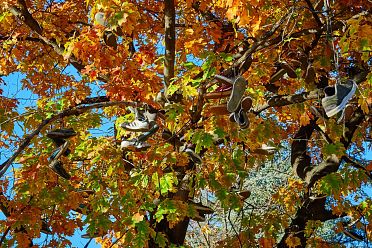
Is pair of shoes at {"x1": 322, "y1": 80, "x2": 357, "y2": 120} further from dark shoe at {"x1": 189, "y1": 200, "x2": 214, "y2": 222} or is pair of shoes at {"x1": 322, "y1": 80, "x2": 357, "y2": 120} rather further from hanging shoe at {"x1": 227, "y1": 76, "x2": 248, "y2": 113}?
dark shoe at {"x1": 189, "y1": 200, "x2": 214, "y2": 222}

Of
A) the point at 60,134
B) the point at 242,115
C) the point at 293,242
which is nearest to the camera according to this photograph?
the point at 242,115

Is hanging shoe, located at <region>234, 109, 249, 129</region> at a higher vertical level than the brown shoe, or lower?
lower

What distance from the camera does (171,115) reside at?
529 centimetres

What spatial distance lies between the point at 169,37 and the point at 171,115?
0.77 meters

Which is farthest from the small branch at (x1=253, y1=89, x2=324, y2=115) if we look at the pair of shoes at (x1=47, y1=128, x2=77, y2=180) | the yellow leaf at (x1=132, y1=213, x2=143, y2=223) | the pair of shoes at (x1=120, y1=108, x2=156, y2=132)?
the pair of shoes at (x1=47, y1=128, x2=77, y2=180)

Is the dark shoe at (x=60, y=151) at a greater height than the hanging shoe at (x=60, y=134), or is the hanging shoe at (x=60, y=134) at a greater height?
the hanging shoe at (x=60, y=134)

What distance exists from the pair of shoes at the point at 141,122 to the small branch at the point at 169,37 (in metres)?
0.74

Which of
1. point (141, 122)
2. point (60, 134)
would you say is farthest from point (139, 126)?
point (60, 134)

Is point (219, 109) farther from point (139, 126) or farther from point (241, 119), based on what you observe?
point (139, 126)

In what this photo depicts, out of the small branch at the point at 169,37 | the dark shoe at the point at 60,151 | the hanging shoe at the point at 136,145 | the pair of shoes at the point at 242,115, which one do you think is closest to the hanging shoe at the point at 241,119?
the pair of shoes at the point at 242,115

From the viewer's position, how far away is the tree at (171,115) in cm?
511

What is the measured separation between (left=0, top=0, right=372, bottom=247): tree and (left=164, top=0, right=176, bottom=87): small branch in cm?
1

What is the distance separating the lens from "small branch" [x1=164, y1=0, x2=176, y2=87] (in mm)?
5512

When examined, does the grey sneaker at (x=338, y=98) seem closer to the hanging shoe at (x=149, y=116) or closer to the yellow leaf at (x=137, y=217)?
the hanging shoe at (x=149, y=116)
